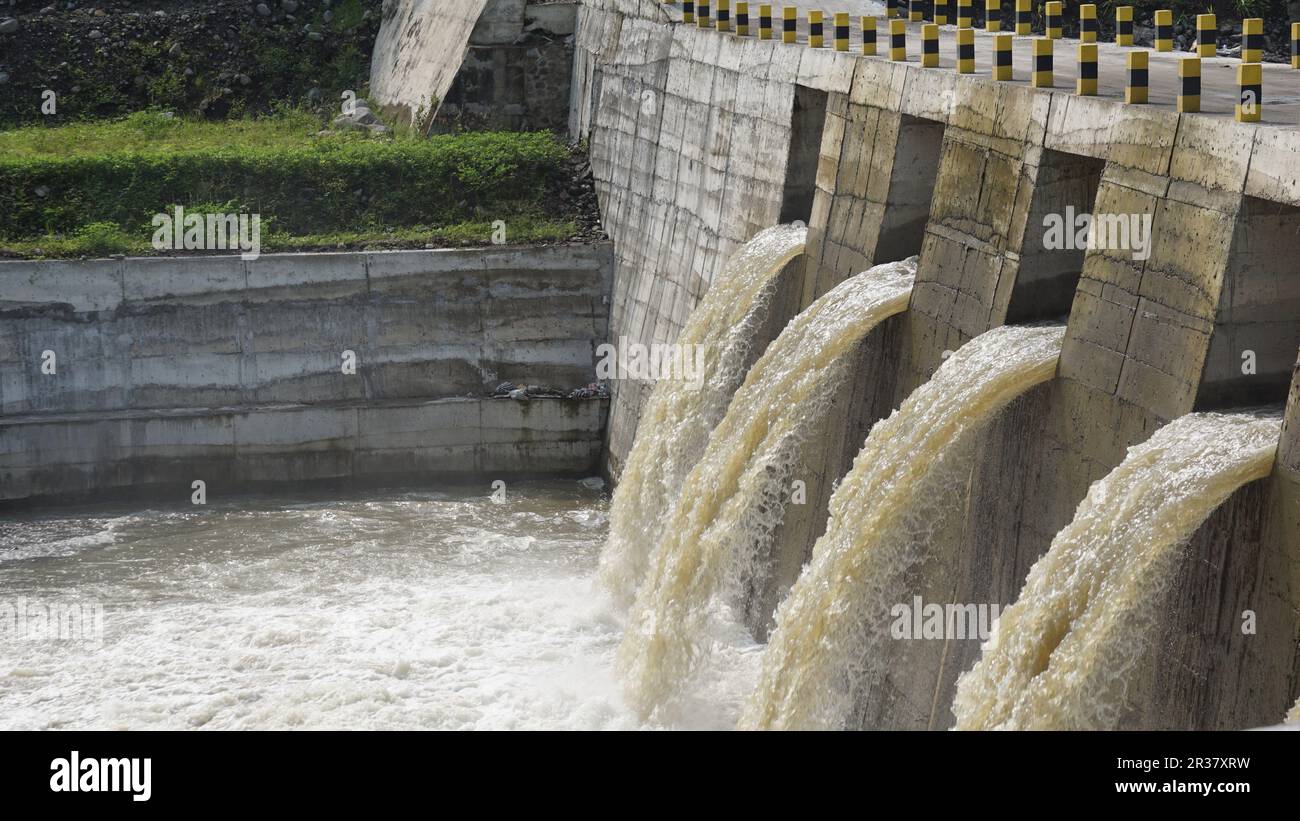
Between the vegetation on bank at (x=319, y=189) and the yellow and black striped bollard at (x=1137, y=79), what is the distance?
13.5 metres

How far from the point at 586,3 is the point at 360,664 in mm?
14173

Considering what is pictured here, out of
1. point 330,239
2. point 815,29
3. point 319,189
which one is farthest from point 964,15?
point 319,189

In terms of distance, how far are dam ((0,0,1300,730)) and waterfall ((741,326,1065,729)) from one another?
3cm

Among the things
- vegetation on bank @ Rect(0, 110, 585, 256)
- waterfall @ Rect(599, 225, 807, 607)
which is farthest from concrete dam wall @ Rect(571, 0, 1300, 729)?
vegetation on bank @ Rect(0, 110, 585, 256)

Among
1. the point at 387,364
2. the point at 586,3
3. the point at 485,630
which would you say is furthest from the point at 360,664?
the point at 586,3

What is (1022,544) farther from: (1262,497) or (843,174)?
(843,174)

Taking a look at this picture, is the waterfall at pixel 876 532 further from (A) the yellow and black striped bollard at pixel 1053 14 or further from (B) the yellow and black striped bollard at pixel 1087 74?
(A) the yellow and black striped bollard at pixel 1053 14

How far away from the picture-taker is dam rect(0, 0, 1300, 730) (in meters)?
9.12

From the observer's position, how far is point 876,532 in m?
11.5

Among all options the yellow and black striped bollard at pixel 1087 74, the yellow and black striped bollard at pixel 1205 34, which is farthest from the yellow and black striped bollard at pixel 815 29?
the yellow and black striped bollard at pixel 1087 74

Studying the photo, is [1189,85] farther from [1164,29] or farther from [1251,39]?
[1164,29]

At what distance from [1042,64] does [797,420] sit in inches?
142

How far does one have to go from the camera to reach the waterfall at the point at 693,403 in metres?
16.7

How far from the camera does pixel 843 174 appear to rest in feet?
51.1
